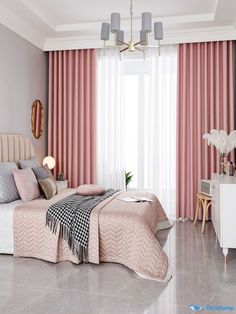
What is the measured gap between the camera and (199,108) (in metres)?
5.11

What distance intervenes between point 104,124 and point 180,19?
1894 mm

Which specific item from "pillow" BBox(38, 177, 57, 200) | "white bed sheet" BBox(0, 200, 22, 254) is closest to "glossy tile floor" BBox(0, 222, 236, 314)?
"white bed sheet" BBox(0, 200, 22, 254)

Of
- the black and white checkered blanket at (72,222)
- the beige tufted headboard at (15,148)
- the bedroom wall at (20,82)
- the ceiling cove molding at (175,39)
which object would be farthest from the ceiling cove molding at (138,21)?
the black and white checkered blanket at (72,222)

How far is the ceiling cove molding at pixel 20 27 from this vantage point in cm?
434

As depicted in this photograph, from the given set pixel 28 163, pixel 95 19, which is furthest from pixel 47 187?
pixel 95 19

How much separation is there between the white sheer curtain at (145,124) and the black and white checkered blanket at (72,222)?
2028mm

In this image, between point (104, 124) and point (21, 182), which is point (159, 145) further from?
point (21, 182)

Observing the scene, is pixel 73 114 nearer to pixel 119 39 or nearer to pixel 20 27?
pixel 20 27

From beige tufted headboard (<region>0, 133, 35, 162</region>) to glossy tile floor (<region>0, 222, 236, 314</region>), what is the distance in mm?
1397

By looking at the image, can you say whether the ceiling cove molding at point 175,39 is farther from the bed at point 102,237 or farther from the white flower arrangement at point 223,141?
the bed at point 102,237

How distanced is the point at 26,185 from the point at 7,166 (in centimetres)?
48

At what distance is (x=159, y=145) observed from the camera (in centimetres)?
532

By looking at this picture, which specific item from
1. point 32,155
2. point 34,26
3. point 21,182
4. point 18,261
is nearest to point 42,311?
point 18,261

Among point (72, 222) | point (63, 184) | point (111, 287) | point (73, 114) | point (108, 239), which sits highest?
point (73, 114)
